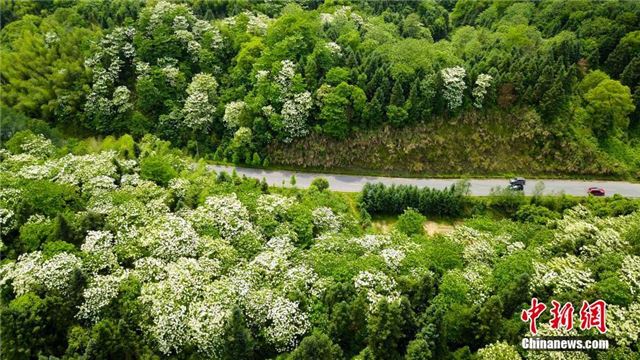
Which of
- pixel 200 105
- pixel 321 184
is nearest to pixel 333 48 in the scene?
pixel 200 105

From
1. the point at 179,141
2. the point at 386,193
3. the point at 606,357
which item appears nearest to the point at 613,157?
the point at 386,193

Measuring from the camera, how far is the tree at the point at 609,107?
72500 millimetres

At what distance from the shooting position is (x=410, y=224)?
5616cm

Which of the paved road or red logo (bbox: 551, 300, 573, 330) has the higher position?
the paved road

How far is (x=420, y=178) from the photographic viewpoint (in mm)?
68938

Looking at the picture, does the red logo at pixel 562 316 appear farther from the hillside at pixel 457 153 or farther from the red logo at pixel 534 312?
the hillside at pixel 457 153

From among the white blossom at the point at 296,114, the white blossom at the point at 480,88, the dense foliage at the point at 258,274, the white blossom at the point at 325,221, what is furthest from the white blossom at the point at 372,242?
the white blossom at the point at 480,88

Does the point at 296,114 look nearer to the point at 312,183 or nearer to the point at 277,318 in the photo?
the point at 312,183

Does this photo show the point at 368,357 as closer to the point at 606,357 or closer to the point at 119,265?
the point at 606,357

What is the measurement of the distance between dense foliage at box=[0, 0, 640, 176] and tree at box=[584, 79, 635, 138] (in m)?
0.23

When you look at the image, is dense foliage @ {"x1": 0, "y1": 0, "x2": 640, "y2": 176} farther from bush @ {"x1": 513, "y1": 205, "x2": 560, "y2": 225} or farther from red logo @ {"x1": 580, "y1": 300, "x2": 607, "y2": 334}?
red logo @ {"x1": 580, "y1": 300, "x2": 607, "y2": 334}

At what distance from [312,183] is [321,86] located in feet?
53.4

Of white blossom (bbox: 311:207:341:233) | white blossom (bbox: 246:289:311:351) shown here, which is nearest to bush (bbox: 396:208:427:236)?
white blossom (bbox: 311:207:341:233)

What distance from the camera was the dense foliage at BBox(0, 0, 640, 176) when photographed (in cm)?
→ 6975
